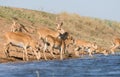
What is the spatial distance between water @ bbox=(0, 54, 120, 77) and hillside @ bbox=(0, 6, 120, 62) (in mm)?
9276

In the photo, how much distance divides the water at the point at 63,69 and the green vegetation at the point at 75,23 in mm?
11941

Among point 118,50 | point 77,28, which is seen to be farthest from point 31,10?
point 118,50

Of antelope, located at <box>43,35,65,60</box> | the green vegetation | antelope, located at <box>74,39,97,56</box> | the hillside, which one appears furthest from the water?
the green vegetation

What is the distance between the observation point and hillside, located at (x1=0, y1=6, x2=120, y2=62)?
40.9 meters

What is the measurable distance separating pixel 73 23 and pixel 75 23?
8.1 inches

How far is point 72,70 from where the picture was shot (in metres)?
22.9

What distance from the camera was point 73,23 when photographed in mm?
52562

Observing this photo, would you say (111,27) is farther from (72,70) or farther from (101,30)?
(72,70)

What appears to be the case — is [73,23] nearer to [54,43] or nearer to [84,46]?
[84,46]

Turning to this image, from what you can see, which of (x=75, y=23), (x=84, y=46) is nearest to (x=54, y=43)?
(x=84, y=46)

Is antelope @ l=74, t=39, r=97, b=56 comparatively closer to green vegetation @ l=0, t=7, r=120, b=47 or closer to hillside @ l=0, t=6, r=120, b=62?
hillside @ l=0, t=6, r=120, b=62

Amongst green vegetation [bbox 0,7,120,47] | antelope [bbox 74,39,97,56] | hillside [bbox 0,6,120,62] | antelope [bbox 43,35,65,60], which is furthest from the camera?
green vegetation [bbox 0,7,120,47]

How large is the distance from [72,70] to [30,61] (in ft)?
12.2

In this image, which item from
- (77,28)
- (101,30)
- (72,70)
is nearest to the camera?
(72,70)
